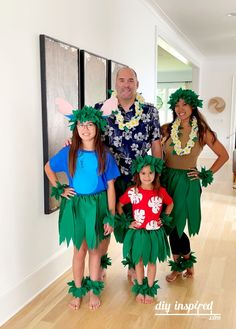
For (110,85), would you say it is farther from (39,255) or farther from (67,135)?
(39,255)

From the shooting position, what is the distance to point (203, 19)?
5.12m

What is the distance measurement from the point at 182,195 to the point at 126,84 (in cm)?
86

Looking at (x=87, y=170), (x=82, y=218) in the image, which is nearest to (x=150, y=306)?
(x=82, y=218)

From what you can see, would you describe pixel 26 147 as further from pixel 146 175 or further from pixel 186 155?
pixel 186 155

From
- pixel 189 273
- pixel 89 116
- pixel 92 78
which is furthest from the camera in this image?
pixel 92 78

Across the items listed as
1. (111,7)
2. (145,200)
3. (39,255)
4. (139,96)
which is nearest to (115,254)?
(39,255)

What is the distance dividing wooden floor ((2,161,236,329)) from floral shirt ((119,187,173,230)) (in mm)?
523

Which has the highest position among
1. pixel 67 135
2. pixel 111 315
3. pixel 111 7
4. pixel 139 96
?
pixel 111 7

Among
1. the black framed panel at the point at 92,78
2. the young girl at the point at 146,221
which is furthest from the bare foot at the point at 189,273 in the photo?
the black framed panel at the point at 92,78

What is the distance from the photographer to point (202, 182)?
266 cm

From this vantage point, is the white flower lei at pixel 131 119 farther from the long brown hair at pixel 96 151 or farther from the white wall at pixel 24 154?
the white wall at pixel 24 154

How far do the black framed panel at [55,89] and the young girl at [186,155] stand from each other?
76 centimetres

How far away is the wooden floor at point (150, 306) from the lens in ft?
7.24

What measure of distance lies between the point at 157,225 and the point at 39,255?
2.78ft
